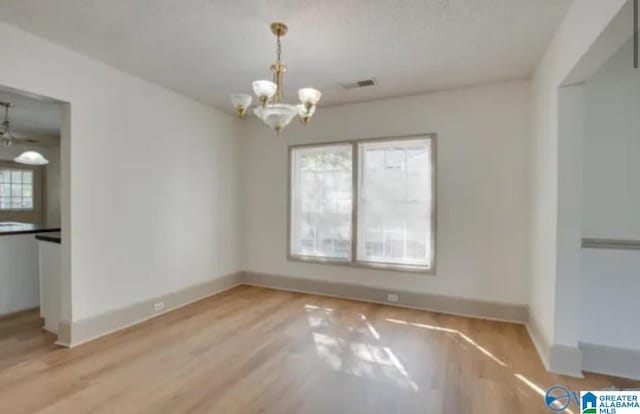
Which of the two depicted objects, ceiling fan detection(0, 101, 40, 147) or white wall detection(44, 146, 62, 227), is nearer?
ceiling fan detection(0, 101, 40, 147)

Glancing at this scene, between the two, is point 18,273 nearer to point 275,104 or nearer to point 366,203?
point 275,104

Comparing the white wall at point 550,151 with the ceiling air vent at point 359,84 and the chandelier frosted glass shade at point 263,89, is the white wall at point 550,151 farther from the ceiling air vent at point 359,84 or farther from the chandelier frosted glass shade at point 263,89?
the chandelier frosted glass shade at point 263,89

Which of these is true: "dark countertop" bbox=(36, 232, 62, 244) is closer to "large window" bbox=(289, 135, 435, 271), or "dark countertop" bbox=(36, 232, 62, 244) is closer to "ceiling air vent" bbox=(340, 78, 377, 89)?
"large window" bbox=(289, 135, 435, 271)

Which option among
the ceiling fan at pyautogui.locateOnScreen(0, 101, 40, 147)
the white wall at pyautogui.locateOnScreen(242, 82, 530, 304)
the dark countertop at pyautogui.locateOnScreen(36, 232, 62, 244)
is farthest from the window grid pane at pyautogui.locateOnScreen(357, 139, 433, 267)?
the ceiling fan at pyautogui.locateOnScreen(0, 101, 40, 147)

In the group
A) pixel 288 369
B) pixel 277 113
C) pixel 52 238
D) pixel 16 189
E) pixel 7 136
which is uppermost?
pixel 7 136

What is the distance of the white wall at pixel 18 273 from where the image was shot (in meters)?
3.76

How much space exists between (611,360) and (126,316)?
14.7 ft

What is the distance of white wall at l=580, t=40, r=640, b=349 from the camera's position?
2.54 meters

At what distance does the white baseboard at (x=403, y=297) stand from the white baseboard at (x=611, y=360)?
1.02m

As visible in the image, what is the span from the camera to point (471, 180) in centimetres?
384

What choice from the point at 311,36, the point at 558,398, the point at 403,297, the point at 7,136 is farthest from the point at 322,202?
the point at 7,136

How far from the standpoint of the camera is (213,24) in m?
2.50

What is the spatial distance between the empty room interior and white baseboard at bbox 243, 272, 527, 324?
2cm

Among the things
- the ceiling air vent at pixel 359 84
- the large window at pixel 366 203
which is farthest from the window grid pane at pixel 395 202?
the ceiling air vent at pixel 359 84
